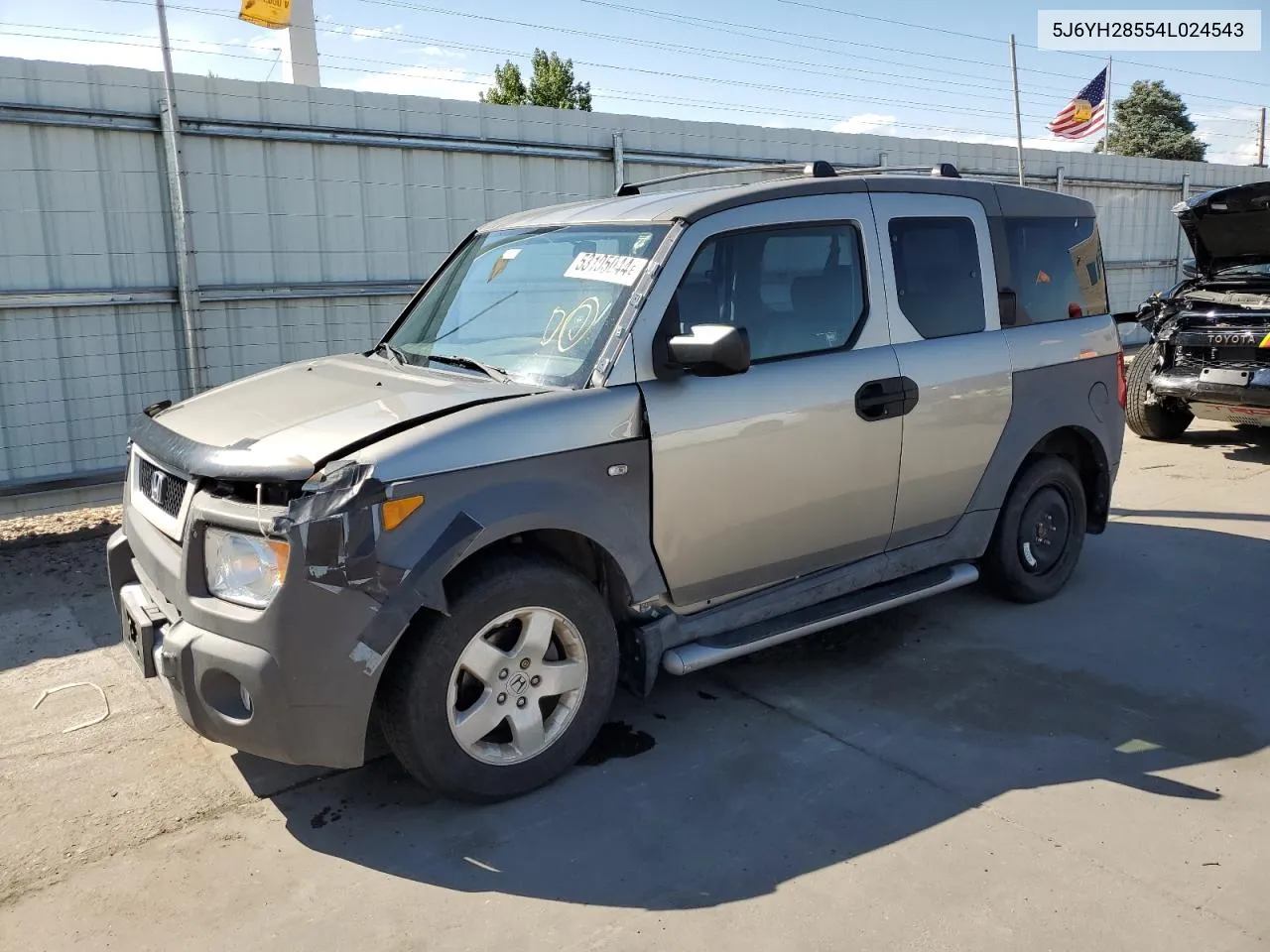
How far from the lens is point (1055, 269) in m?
5.28

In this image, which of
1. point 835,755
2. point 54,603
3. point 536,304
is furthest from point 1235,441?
point 54,603

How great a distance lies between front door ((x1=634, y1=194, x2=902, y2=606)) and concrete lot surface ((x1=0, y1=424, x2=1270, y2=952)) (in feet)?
2.21

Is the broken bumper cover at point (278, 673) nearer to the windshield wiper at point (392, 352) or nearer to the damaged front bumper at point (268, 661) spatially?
the damaged front bumper at point (268, 661)

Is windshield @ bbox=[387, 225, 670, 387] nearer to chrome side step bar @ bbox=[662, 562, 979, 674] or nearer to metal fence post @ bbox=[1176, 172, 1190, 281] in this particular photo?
chrome side step bar @ bbox=[662, 562, 979, 674]

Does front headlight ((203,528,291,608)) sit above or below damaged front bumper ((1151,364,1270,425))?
above

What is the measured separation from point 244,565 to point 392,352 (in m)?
1.52

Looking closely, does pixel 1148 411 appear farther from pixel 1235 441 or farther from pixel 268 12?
pixel 268 12

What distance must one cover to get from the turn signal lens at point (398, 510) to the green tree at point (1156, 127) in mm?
62576

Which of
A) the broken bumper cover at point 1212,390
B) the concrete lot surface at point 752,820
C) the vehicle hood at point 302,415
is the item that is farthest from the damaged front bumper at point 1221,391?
the vehicle hood at point 302,415

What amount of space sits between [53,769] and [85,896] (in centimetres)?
93

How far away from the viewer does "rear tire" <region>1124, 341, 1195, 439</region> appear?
9.55m

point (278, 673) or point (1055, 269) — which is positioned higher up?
point (1055, 269)

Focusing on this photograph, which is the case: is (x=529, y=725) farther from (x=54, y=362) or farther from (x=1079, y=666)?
(x=54, y=362)

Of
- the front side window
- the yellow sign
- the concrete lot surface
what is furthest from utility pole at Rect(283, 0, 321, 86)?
the front side window
